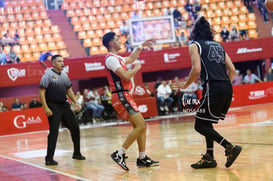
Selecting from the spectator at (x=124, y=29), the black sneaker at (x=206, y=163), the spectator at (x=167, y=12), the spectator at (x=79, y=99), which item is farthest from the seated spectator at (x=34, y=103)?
the black sneaker at (x=206, y=163)

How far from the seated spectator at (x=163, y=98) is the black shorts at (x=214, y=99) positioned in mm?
15438

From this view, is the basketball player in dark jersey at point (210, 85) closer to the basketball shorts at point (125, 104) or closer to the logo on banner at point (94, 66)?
the basketball shorts at point (125, 104)

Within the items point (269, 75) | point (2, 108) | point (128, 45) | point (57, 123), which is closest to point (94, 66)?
point (128, 45)

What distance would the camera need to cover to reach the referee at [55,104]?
320 inches

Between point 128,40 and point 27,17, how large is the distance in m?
5.67

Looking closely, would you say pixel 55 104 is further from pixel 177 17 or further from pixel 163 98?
pixel 177 17

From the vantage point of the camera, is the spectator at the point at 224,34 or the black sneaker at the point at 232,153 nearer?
the black sneaker at the point at 232,153

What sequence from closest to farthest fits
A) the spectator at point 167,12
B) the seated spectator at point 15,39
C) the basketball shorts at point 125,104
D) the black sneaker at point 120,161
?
the black sneaker at point 120,161
the basketball shorts at point 125,104
the seated spectator at point 15,39
the spectator at point 167,12

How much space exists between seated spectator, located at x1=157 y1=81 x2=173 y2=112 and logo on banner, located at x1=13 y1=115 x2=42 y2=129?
5434mm

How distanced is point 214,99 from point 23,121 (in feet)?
46.3

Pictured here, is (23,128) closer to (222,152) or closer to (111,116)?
(111,116)

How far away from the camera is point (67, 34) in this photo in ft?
83.0

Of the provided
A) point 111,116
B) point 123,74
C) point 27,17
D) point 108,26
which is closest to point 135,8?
point 108,26

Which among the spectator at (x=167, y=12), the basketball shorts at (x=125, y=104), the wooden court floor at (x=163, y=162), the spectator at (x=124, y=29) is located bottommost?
the wooden court floor at (x=163, y=162)
